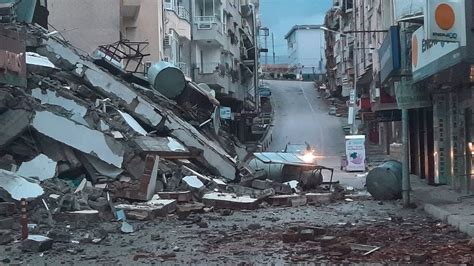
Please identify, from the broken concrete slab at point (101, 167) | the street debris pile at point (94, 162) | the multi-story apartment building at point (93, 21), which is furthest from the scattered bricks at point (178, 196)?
the multi-story apartment building at point (93, 21)

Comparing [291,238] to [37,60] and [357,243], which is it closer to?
[357,243]

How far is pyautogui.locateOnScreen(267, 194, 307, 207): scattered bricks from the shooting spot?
1804 cm

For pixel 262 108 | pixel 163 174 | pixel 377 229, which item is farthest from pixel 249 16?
pixel 377 229

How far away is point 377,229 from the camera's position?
12.3 metres

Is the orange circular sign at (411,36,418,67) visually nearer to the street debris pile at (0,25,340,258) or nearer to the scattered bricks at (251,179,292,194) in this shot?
the street debris pile at (0,25,340,258)

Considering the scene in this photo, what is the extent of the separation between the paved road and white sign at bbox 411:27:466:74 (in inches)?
395

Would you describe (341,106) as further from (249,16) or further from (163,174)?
(163,174)

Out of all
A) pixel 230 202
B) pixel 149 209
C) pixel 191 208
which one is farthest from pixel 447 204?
pixel 149 209

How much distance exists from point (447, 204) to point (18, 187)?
950cm

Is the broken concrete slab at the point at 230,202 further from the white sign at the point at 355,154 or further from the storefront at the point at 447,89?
the white sign at the point at 355,154

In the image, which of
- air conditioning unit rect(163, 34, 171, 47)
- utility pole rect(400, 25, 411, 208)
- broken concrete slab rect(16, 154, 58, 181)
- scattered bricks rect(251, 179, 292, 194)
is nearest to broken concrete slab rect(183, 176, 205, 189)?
scattered bricks rect(251, 179, 292, 194)

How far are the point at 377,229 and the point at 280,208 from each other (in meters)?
5.32

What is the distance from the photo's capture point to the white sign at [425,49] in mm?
13523

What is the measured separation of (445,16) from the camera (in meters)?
12.7
